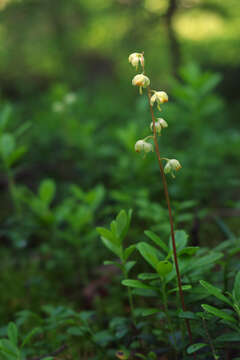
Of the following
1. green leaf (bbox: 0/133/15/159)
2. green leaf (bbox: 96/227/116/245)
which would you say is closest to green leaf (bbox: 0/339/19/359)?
green leaf (bbox: 96/227/116/245)

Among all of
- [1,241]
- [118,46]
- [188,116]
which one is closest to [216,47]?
[118,46]

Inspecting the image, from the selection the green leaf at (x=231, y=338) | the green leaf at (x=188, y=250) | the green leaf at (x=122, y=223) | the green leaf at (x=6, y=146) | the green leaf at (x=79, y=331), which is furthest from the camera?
the green leaf at (x=6, y=146)

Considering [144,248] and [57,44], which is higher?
[57,44]

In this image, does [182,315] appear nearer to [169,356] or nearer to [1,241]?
[169,356]

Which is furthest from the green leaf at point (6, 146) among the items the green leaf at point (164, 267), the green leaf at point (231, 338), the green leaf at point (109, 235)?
the green leaf at point (231, 338)

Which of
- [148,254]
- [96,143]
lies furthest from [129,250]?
[96,143]

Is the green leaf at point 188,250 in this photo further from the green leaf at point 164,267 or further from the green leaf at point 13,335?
the green leaf at point 13,335
